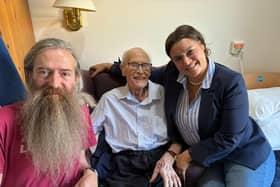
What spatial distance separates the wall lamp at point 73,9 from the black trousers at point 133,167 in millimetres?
941

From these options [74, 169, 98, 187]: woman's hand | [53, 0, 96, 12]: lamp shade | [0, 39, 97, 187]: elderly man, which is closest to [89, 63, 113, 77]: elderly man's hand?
[53, 0, 96, 12]: lamp shade

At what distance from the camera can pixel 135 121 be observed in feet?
4.95

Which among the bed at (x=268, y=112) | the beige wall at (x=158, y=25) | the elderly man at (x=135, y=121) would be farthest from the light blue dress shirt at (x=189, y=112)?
the beige wall at (x=158, y=25)

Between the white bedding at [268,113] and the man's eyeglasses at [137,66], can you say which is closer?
the man's eyeglasses at [137,66]

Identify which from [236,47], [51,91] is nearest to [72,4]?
[51,91]

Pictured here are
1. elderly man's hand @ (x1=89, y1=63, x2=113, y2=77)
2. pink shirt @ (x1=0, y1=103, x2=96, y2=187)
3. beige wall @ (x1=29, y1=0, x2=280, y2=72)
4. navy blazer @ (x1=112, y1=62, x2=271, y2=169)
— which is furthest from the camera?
beige wall @ (x1=29, y1=0, x2=280, y2=72)

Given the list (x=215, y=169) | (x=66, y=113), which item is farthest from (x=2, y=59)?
(x=215, y=169)

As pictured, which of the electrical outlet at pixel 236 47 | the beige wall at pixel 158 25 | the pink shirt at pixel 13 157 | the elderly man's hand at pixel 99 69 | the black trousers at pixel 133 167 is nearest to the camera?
the pink shirt at pixel 13 157

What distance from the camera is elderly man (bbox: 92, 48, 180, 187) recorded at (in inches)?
58.2

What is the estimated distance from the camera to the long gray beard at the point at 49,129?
96 centimetres

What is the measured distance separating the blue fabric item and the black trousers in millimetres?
616

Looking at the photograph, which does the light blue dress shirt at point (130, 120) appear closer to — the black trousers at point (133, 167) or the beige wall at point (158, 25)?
the black trousers at point (133, 167)

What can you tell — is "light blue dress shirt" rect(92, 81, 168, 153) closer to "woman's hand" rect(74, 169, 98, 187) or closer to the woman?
the woman

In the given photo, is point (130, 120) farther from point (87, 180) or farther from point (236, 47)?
point (236, 47)
